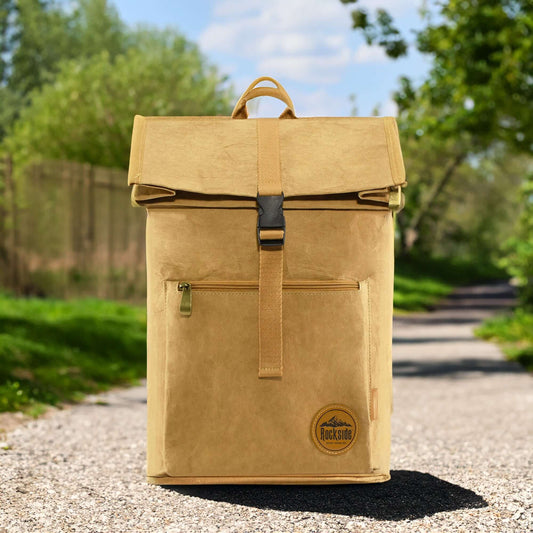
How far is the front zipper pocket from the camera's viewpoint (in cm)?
318

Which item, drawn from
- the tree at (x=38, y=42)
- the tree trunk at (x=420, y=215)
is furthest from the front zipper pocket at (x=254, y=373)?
the tree at (x=38, y=42)

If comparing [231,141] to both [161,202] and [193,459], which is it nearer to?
[161,202]

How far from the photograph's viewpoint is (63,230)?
12320 mm

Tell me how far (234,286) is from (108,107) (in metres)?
14.0


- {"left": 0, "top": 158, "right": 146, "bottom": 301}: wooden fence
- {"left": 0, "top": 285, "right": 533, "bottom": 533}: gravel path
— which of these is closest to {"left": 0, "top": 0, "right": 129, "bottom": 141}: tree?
{"left": 0, "top": 158, "right": 146, "bottom": 301}: wooden fence

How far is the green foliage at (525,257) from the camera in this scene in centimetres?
1396

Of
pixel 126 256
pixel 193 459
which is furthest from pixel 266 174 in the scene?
pixel 126 256

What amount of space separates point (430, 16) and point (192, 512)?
889 centimetres

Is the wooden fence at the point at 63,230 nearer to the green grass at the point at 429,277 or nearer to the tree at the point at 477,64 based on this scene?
the tree at the point at 477,64

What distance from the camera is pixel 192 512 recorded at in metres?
3.15

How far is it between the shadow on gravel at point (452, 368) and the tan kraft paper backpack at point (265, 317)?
5.84 m

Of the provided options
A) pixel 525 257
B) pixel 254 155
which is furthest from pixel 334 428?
pixel 525 257

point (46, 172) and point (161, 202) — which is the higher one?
point (46, 172)

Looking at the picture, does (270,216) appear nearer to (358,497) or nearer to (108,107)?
(358,497)
